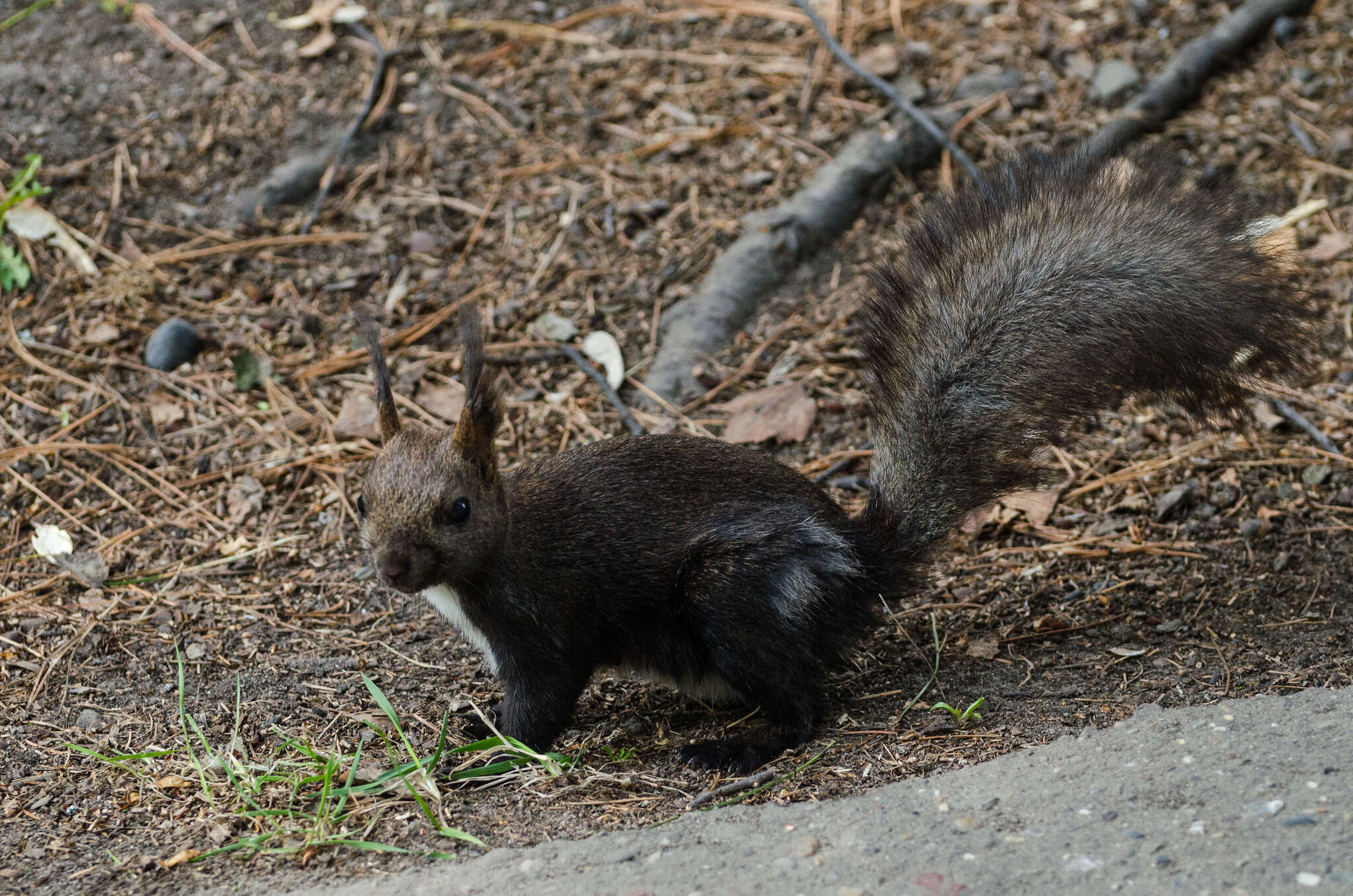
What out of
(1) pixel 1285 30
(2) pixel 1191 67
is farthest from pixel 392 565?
(1) pixel 1285 30

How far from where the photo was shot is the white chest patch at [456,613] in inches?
145

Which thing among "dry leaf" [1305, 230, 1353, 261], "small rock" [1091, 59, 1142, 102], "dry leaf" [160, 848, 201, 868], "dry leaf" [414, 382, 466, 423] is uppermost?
→ "small rock" [1091, 59, 1142, 102]

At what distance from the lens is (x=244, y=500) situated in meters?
4.87

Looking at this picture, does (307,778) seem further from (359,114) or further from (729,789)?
(359,114)

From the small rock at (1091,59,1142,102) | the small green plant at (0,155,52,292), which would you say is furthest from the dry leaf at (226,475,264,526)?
the small rock at (1091,59,1142,102)

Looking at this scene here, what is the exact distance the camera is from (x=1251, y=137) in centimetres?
595

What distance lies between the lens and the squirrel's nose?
3318 millimetres

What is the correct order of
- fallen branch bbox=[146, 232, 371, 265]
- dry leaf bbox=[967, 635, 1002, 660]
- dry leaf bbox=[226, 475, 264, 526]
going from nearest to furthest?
1. dry leaf bbox=[967, 635, 1002, 660]
2. dry leaf bbox=[226, 475, 264, 526]
3. fallen branch bbox=[146, 232, 371, 265]

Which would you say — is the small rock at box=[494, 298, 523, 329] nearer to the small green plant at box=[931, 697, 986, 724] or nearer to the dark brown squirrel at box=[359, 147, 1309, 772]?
the dark brown squirrel at box=[359, 147, 1309, 772]

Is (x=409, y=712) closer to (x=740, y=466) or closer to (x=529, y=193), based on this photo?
(x=740, y=466)

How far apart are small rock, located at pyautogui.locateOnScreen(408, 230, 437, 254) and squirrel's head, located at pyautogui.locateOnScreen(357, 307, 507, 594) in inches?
98.0

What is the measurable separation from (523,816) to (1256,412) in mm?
3326

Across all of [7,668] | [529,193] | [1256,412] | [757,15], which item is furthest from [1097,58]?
[7,668]

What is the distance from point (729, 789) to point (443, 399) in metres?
2.51
